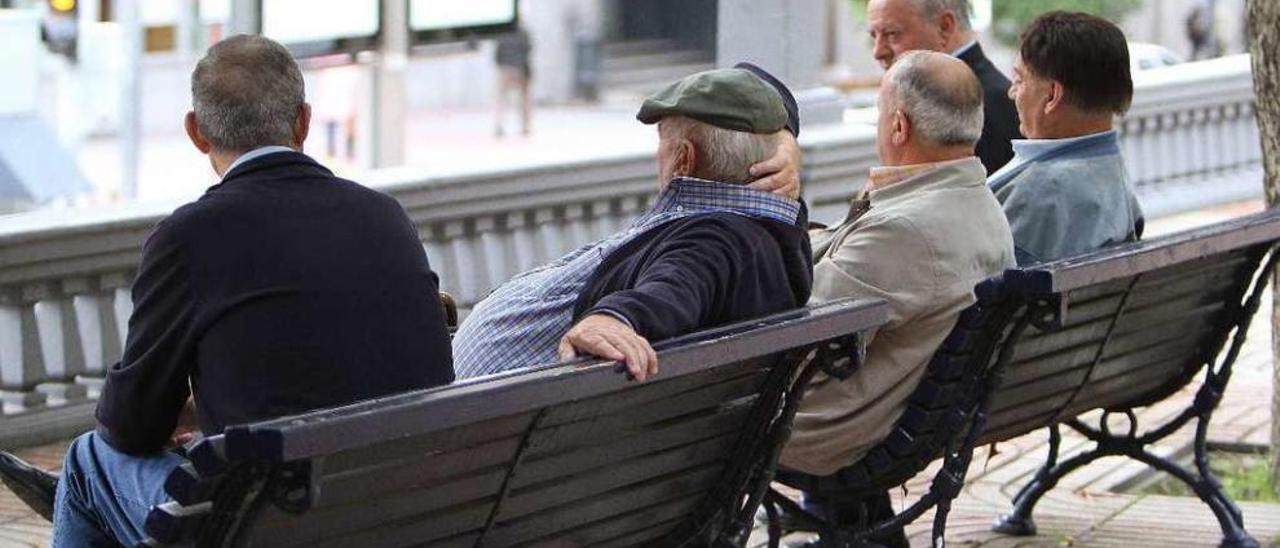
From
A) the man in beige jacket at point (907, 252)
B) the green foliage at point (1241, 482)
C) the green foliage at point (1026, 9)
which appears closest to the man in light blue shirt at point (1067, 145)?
the man in beige jacket at point (907, 252)

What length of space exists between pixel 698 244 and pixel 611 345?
547 millimetres

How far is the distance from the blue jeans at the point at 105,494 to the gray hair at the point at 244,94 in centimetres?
55

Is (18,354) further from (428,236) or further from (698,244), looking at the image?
(698,244)

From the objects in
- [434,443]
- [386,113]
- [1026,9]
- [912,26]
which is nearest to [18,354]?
[912,26]

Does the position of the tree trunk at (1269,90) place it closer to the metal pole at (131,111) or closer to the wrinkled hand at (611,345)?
the wrinkled hand at (611,345)

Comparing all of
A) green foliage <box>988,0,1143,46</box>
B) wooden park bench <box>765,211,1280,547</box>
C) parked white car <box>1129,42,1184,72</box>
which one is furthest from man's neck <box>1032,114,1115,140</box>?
green foliage <box>988,0,1143,46</box>

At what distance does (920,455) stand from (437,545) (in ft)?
5.15

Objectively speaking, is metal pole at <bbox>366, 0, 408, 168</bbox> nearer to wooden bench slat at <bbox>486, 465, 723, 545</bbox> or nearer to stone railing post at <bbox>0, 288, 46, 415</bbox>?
stone railing post at <bbox>0, 288, 46, 415</bbox>

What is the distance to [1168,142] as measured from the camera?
14.1 m

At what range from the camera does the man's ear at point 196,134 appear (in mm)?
3963

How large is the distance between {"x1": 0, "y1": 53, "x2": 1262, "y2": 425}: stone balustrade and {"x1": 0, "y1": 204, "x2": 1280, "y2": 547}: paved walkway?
317 mm

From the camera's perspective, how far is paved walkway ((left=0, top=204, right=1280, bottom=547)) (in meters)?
6.21

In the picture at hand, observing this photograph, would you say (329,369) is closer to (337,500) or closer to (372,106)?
(337,500)

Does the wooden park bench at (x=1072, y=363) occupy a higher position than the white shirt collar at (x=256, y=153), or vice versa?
the white shirt collar at (x=256, y=153)
